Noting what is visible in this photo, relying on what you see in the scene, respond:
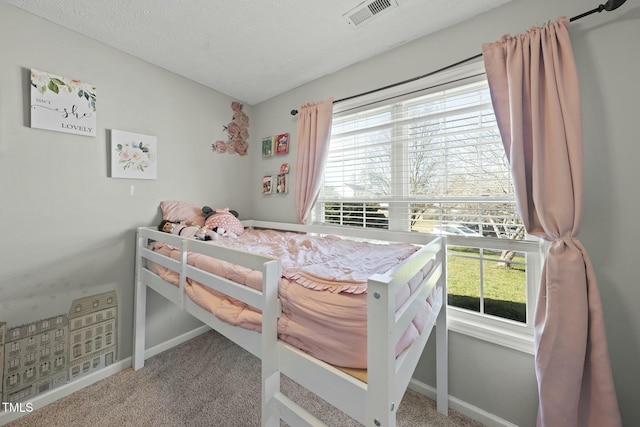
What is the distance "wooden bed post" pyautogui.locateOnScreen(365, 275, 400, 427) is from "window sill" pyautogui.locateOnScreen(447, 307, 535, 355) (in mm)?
1089

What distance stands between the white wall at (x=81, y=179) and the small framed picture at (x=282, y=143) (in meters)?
0.74

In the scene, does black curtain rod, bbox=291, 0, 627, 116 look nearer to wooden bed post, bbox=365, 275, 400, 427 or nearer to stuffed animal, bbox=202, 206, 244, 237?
stuffed animal, bbox=202, 206, 244, 237

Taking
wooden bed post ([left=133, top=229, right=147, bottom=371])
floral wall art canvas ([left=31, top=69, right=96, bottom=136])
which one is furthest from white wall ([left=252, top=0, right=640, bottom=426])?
floral wall art canvas ([left=31, top=69, right=96, bottom=136])

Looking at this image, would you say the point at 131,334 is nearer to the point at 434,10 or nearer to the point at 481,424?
the point at 481,424

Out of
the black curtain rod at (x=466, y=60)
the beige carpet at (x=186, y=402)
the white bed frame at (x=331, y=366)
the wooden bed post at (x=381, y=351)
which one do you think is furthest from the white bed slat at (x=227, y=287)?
the black curtain rod at (x=466, y=60)

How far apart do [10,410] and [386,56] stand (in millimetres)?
3391

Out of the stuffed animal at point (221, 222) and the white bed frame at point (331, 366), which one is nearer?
the white bed frame at point (331, 366)

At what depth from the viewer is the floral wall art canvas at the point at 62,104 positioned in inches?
59.8

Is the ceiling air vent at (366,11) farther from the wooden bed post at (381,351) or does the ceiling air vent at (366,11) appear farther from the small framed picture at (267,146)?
the wooden bed post at (381,351)

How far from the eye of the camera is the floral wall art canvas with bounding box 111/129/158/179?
183 cm

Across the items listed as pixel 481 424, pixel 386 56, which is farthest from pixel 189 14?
pixel 481 424

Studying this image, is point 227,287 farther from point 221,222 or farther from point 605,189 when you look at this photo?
point 605,189

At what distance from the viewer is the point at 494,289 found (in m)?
1.59

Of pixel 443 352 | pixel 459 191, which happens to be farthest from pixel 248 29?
pixel 443 352
